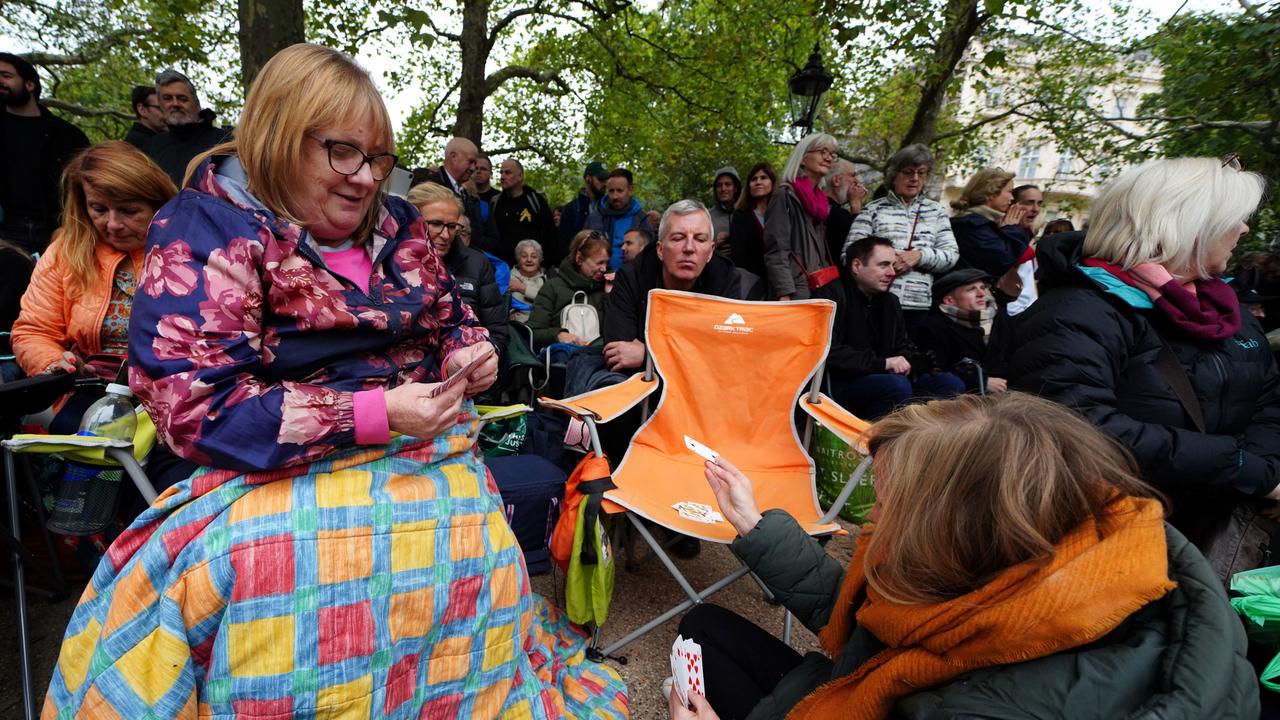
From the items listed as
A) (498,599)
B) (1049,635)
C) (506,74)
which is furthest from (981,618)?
(506,74)

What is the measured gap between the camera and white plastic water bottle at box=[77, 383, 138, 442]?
1.52 meters

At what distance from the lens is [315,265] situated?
125cm

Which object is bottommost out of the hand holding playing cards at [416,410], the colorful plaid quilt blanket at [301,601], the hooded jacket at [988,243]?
the colorful plaid quilt blanket at [301,601]

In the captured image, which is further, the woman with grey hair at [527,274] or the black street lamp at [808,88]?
the black street lamp at [808,88]

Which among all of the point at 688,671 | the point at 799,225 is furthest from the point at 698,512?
the point at 799,225

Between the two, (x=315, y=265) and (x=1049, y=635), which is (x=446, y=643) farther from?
(x=1049, y=635)

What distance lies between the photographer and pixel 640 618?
A: 2.27m

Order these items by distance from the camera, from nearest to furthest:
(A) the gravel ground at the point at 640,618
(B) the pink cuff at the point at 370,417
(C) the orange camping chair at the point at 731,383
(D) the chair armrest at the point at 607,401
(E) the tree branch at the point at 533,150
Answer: (B) the pink cuff at the point at 370,417 → (A) the gravel ground at the point at 640,618 → (D) the chair armrest at the point at 607,401 → (C) the orange camping chair at the point at 731,383 → (E) the tree branch at the point at 533,150

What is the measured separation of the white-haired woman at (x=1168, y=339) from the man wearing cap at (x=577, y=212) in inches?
193

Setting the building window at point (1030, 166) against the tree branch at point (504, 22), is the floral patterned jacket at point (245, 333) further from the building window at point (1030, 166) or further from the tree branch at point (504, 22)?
the building window at point (1030, 166)

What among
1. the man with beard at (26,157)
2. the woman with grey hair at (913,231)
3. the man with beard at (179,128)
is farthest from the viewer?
the woman with grey hair at (913,231)

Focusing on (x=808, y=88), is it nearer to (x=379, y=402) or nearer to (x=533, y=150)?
(x=379, y=402)

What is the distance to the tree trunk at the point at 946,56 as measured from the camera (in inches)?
244

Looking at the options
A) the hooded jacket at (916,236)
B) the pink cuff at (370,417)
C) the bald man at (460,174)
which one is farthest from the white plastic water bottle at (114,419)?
the hooded jacket at (916,236)
